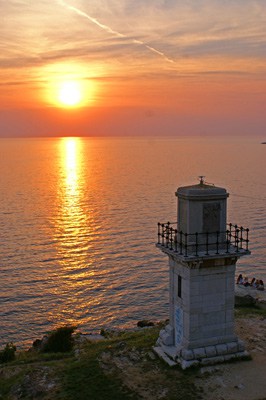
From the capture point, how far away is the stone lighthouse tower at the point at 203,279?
22.2 meters

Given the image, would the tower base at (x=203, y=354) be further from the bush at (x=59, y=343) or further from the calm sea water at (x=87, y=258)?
the calm sea water at (x=87, y=258)

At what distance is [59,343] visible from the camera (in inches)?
1126

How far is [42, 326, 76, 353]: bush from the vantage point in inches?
1119

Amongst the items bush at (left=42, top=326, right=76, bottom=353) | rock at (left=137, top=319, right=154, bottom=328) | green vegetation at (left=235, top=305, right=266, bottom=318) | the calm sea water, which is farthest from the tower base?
the calm sea water

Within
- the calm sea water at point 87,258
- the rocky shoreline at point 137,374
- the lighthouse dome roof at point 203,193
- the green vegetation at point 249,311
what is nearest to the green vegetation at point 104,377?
the rocky shoreline at point 137,374

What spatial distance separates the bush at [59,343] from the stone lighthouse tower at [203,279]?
7.68 m

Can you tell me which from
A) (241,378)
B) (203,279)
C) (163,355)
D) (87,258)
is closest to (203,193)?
(203,279)

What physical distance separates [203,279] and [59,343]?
37.3 feet

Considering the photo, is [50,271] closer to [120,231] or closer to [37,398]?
[120,231]

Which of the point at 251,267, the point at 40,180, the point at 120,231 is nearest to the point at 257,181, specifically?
the point at 40,180

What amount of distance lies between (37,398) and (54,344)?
335 inches

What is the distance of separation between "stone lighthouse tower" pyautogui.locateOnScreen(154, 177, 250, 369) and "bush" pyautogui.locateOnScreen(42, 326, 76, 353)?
7.68 metres

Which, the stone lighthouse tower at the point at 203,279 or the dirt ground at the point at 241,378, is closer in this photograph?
the dirt ground at the point at 241,378

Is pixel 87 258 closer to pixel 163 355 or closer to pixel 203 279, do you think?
pixel 163 355
